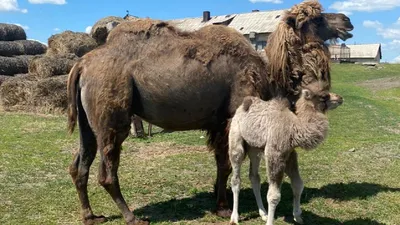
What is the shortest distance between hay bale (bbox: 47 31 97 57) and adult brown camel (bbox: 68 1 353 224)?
1528 centimetres

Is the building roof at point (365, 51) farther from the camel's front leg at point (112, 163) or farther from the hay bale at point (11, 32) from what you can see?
the camel's front leg at point (112, 163)

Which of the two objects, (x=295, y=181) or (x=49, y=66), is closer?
(x=295, y=181)

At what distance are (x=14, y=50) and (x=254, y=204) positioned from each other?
1933cm

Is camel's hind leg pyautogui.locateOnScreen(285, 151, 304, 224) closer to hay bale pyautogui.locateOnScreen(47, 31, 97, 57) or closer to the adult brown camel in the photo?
the adult brown camel

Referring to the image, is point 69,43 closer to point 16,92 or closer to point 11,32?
point 16,92

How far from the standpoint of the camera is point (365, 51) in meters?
70.7

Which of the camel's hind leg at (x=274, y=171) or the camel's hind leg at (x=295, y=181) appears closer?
the camel's hind leg at (x=274, y=171)

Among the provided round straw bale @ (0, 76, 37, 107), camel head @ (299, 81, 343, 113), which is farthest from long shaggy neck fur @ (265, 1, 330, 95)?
round straw bale @ (0, 76, 37, 107)

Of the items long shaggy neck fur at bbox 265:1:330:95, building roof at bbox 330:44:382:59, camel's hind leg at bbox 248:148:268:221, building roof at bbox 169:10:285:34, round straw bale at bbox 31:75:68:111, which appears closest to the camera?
camel's hind leg at bbox 248:148:268:221

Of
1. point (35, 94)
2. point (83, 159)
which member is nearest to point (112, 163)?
point (83, 159)

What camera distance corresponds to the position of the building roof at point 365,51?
229 feet

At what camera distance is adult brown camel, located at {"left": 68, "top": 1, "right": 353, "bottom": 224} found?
5.97 metres

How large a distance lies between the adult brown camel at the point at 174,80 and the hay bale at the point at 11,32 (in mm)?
19416

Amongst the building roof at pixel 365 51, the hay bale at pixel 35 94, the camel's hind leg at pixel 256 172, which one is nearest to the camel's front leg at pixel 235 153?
the camel's hind leg at pixel 256 172
